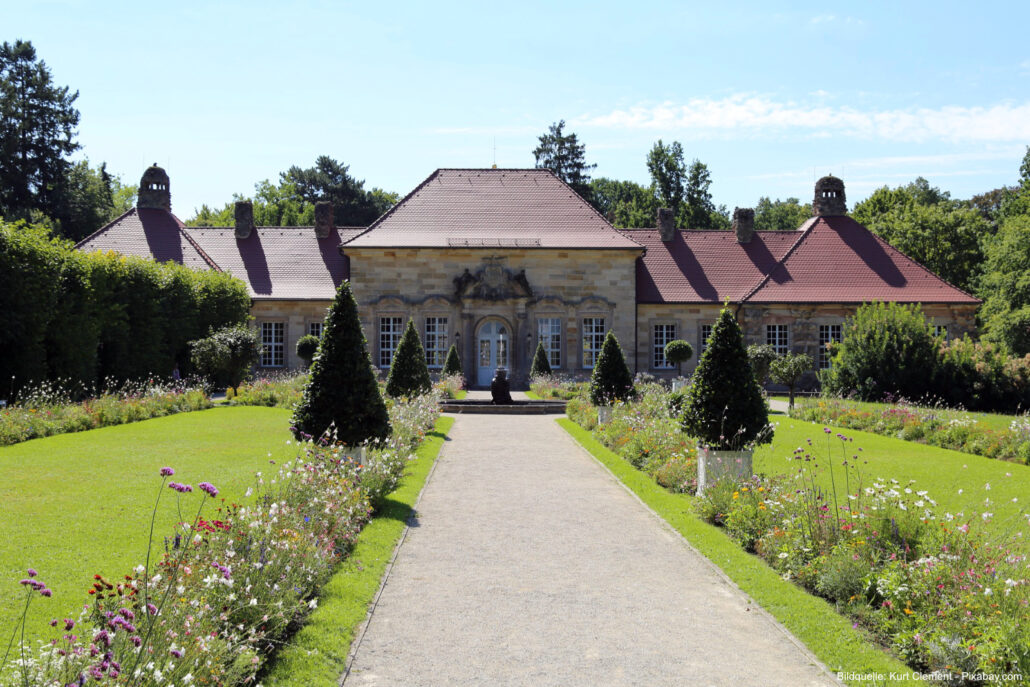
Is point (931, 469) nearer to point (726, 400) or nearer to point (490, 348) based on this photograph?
point (726, 400)

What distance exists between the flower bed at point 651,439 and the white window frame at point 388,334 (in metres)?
14.5

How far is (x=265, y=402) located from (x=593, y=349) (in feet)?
47.2

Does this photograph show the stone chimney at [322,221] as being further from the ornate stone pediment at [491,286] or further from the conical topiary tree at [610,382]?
the conical topiary tree at [610,382]

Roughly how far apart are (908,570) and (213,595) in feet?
17.1

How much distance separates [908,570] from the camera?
6.61 meters

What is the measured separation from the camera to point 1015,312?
36.7m

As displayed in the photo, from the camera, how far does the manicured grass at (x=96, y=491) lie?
717 cm

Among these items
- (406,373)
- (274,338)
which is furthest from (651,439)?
(274,338)

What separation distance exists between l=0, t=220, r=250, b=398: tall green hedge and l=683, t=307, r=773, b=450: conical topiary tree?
48.3ft

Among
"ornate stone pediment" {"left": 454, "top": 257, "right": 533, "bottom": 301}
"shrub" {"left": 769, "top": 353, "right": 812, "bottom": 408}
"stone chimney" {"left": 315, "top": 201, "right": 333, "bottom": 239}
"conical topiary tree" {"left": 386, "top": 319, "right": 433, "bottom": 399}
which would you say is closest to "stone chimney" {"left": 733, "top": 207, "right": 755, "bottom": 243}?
"ornate stone pediment" {"left": 454, "top": 257, "right": 533, "bottom": 301}

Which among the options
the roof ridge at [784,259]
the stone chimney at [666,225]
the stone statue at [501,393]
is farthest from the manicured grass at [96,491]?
the stone chimney at [666,225]

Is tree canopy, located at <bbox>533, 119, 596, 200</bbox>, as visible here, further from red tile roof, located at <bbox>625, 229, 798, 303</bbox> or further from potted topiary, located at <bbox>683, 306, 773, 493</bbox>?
potted topiary, located at <bbox>683, 306, 773, 493</bbox>

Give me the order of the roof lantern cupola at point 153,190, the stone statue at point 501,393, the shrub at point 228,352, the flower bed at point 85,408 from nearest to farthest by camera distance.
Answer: the flower bed at point 85,408 → the shrub at point 228,352 → the stone statue at point 501,393 → the roof lantern cupola at point 153,190

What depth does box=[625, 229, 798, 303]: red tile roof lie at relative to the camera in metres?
35.7
